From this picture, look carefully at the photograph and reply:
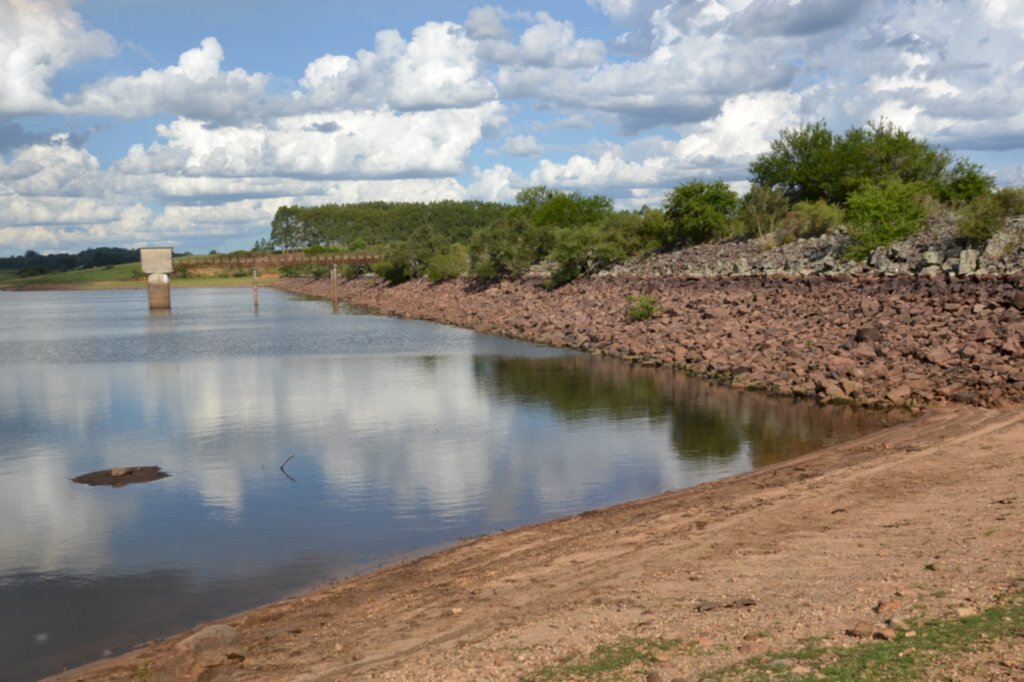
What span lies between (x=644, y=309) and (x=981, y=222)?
14.6 meters

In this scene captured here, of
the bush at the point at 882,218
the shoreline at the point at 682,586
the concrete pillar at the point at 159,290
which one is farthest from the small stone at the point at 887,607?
the concrete pillar at the point at 159,290

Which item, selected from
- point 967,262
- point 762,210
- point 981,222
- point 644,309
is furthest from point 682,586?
point 762,210

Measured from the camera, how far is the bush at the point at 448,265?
296 feet

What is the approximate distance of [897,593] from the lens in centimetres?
963

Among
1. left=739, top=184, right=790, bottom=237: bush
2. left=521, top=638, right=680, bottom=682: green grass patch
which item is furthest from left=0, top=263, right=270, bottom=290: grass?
left=521, top=638, right=680, bottom=682: green grass patch

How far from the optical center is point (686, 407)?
28281mm

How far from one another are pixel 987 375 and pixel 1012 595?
16971 mm

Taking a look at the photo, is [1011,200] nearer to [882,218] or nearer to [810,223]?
[882,218]

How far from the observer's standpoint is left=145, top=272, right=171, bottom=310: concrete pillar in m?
97.8

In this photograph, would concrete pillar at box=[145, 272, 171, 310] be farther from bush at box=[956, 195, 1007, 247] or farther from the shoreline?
the shoreline

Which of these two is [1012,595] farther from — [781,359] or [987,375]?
[781,359]

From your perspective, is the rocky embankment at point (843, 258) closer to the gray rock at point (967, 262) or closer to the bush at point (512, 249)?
the gray rock at point (967, 262)

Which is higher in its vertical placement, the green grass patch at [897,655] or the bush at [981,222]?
the bush at [981,222]

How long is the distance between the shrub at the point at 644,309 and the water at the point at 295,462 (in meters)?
5.32
